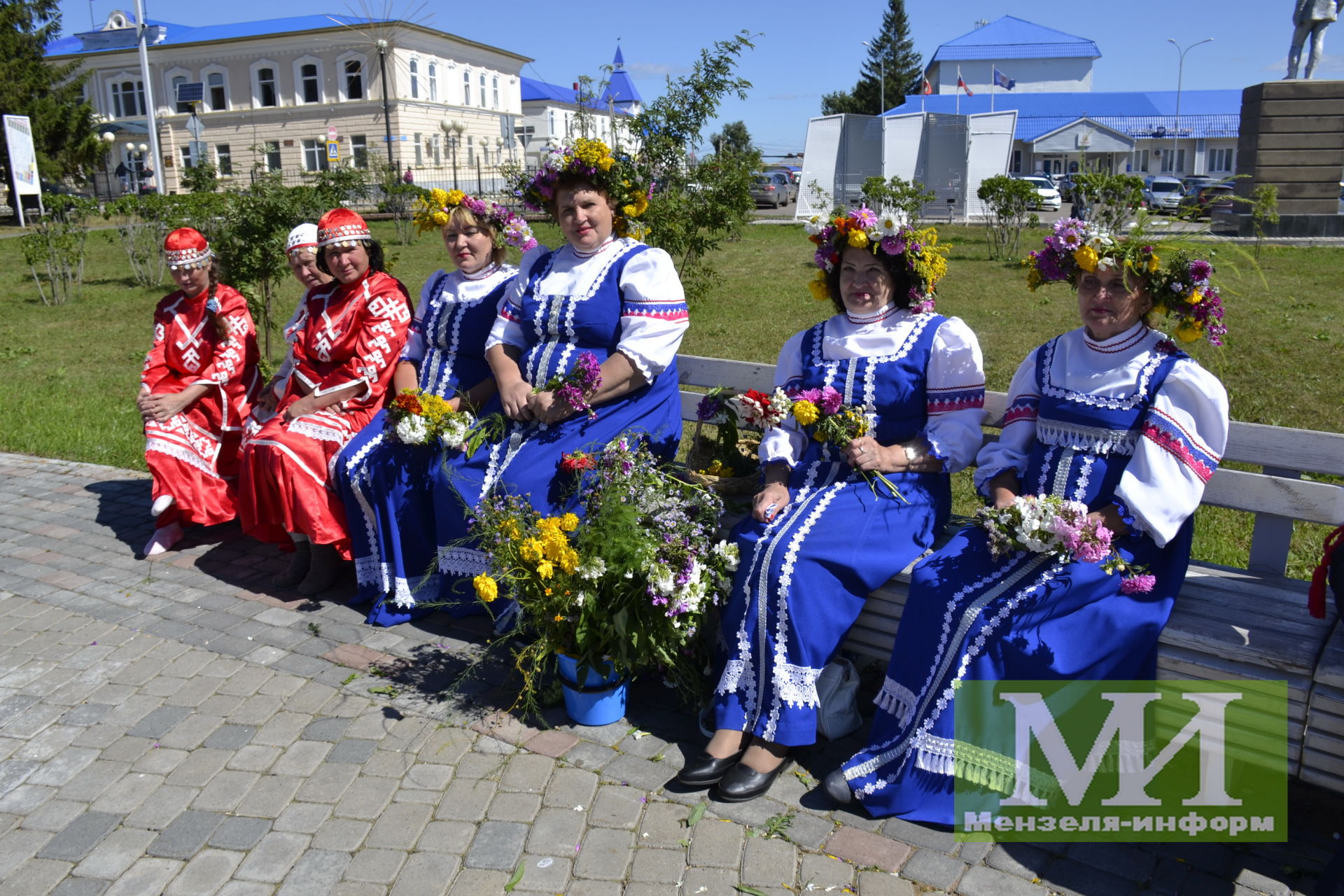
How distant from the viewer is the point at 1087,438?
10.1 feet

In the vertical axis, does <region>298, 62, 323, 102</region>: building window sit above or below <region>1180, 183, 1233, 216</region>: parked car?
above

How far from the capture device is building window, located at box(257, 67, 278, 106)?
155 feet

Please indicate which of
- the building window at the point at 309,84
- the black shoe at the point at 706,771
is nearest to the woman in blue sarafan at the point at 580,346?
the black shoe at the point at 706,771

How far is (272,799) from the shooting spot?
308 cm

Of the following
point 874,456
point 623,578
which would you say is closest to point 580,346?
point 623,578

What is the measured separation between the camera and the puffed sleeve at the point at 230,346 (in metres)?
5.18

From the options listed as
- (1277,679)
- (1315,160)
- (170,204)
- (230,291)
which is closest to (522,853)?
(1277,679)

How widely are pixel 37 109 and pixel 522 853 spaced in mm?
38199

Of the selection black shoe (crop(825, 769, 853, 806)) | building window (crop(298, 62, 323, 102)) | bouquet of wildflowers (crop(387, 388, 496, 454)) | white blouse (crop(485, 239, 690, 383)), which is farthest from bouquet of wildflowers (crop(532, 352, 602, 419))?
building window (crop(298, 62, 323, 102))

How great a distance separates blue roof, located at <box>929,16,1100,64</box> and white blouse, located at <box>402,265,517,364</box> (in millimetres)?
65146

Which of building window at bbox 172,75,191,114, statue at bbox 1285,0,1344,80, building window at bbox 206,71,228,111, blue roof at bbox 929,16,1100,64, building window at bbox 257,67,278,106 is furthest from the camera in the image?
blue roof at bbox 929,16,1100,64

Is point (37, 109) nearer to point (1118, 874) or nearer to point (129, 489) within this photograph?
point (129, 489)

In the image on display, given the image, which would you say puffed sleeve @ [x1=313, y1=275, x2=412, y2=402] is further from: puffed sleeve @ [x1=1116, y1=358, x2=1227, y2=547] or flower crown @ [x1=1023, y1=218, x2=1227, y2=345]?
puffed sleeve @ [x1=1116, y1=358, x2=1227, y2=547]
